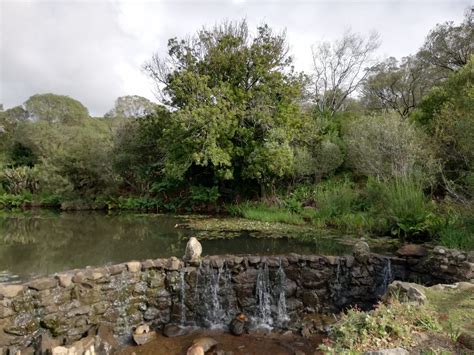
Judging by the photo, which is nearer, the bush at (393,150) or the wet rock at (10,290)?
the wet rock at (10,290)

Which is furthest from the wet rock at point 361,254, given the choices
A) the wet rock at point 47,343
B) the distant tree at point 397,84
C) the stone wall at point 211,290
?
the distant tree at point 397,84

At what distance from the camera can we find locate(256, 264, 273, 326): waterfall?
5145 millimetres

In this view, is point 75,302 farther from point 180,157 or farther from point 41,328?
point 180,157

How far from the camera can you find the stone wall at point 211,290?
432cm

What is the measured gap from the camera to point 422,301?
10.2 feet

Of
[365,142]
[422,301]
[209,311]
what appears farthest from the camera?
[365,142]

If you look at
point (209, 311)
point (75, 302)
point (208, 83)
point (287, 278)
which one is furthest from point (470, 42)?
point (75, 302)

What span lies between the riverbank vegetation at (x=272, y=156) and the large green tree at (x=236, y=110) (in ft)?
0.15

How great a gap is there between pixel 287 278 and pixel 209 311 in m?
1.38

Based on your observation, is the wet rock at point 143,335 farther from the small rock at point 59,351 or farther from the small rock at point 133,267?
the small rock at point 59,351

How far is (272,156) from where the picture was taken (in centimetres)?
1142

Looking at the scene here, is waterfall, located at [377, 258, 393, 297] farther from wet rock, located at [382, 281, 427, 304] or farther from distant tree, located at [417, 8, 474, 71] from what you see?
distant tree, located at [417, 8, 474, 71]

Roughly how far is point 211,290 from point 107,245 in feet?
13.9

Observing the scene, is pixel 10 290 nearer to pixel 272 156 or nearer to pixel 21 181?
pixel 272 156
